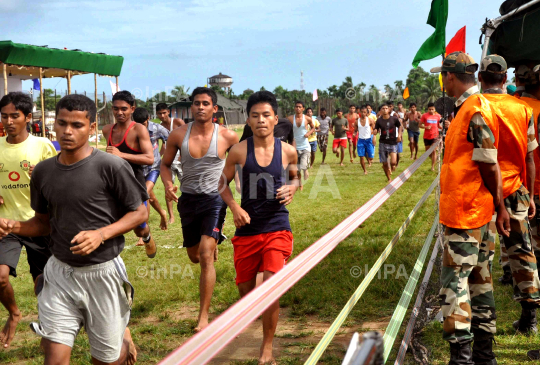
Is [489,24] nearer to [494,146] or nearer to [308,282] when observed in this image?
[494,146]

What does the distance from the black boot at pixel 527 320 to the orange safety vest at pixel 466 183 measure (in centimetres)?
125

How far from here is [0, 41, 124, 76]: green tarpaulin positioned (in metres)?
17.9

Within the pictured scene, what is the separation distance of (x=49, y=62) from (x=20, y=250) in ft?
55.0

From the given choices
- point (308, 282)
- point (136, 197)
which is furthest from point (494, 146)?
point (308, 282)

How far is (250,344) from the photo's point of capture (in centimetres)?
484

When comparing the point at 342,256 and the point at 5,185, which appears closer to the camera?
the point at 5,185

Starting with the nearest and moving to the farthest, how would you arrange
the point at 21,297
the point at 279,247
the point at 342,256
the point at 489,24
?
1. the point at 279,247
2. the point at 489,24
3. the point at 21,297
4. the point at 342,256

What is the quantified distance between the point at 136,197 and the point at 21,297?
12.3 feet

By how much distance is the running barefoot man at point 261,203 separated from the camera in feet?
14.4

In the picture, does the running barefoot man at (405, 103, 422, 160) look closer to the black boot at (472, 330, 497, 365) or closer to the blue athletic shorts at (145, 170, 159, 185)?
the blue athletic shorts at (145, 170, 159, 185)

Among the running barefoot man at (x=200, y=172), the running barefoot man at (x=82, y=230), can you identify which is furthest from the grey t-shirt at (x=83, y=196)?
the running barefoot man at (x=200, y=172)

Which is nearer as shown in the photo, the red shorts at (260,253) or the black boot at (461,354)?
the black boot at (461,354)

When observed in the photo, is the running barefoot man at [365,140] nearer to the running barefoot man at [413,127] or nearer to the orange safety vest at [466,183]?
the running barefoot man at [413,127]

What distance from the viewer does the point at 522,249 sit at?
4.41 metres
